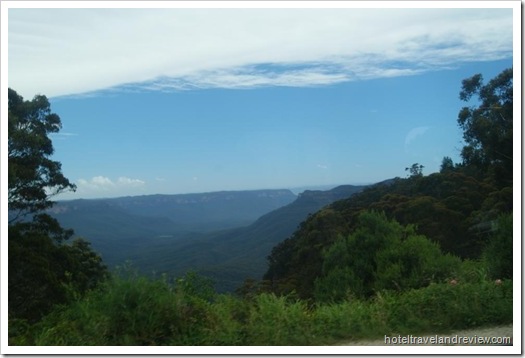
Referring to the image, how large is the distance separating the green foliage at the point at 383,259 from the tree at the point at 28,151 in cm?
312

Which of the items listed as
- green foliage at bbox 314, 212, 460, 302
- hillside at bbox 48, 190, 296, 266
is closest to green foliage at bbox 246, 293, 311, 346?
green foliage at bbox 314, 212, 460, 302

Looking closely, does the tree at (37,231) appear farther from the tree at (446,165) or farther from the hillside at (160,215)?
the tree at (446,165)

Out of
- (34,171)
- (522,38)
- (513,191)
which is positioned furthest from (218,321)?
(522,38)

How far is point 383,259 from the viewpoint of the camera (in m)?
6.86

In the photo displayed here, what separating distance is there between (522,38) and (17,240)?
222 inches

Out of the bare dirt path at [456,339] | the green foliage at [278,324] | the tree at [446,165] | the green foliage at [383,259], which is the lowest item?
the bare dirt path at [456,339]

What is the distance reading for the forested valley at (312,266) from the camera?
6168 mm

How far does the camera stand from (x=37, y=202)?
6516mm

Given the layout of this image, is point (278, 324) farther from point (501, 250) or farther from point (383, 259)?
point (501, 250)

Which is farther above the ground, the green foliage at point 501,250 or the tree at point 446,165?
the tree at point 446,165

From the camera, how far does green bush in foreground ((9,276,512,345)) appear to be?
6.09 metres

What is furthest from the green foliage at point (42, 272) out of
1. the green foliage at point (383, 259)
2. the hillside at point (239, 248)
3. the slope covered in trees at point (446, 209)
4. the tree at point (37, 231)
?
the green foliage at point (383, 259)

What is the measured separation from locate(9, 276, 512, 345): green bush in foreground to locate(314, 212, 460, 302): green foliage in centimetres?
24

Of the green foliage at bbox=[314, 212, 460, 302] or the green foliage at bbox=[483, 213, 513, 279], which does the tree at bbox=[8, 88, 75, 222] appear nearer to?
the green foliage at bbox=[314, 212, 460, 302]
